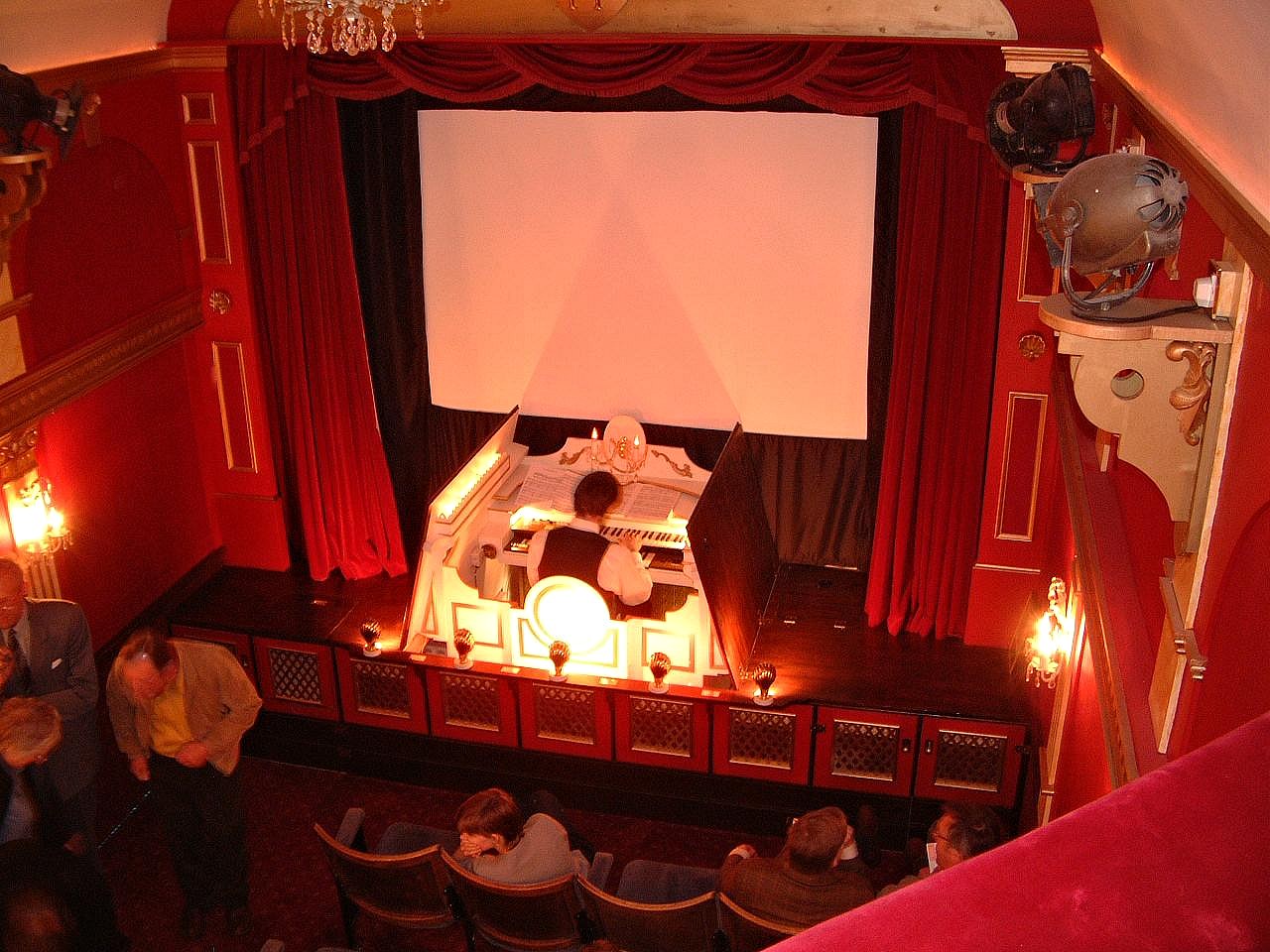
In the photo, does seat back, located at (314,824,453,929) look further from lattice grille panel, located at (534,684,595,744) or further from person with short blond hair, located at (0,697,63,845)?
lattice grille panel, located at (534,684,595,744)

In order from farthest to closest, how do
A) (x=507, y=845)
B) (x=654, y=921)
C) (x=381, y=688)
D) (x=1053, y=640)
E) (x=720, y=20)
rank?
(x=381, y=688) < (x=720, y=20) < (x=1053, y=640) < (x=507, y=845) < (x=654, y=921)

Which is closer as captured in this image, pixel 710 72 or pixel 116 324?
pixel 710 72

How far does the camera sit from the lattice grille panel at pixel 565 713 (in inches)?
212

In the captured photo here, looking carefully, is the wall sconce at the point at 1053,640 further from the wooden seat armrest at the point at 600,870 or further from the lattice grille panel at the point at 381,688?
the lattice grille panel at the point at 381,688

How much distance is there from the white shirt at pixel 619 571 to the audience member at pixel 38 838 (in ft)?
6.76

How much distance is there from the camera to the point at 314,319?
245 inches

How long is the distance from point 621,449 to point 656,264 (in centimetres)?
93

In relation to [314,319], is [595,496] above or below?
below

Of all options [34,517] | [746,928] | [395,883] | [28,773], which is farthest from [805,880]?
[34,517]

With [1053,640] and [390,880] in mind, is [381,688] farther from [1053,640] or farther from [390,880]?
[1053,640]

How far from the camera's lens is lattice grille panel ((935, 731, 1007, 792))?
509cm

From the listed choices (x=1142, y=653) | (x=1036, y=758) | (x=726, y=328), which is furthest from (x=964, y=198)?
(x=1142, y=653)

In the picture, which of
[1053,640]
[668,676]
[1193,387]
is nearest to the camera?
[1193,387]

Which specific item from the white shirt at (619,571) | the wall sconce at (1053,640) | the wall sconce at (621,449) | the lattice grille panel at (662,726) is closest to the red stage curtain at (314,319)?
the wall sconce at (621,449)
